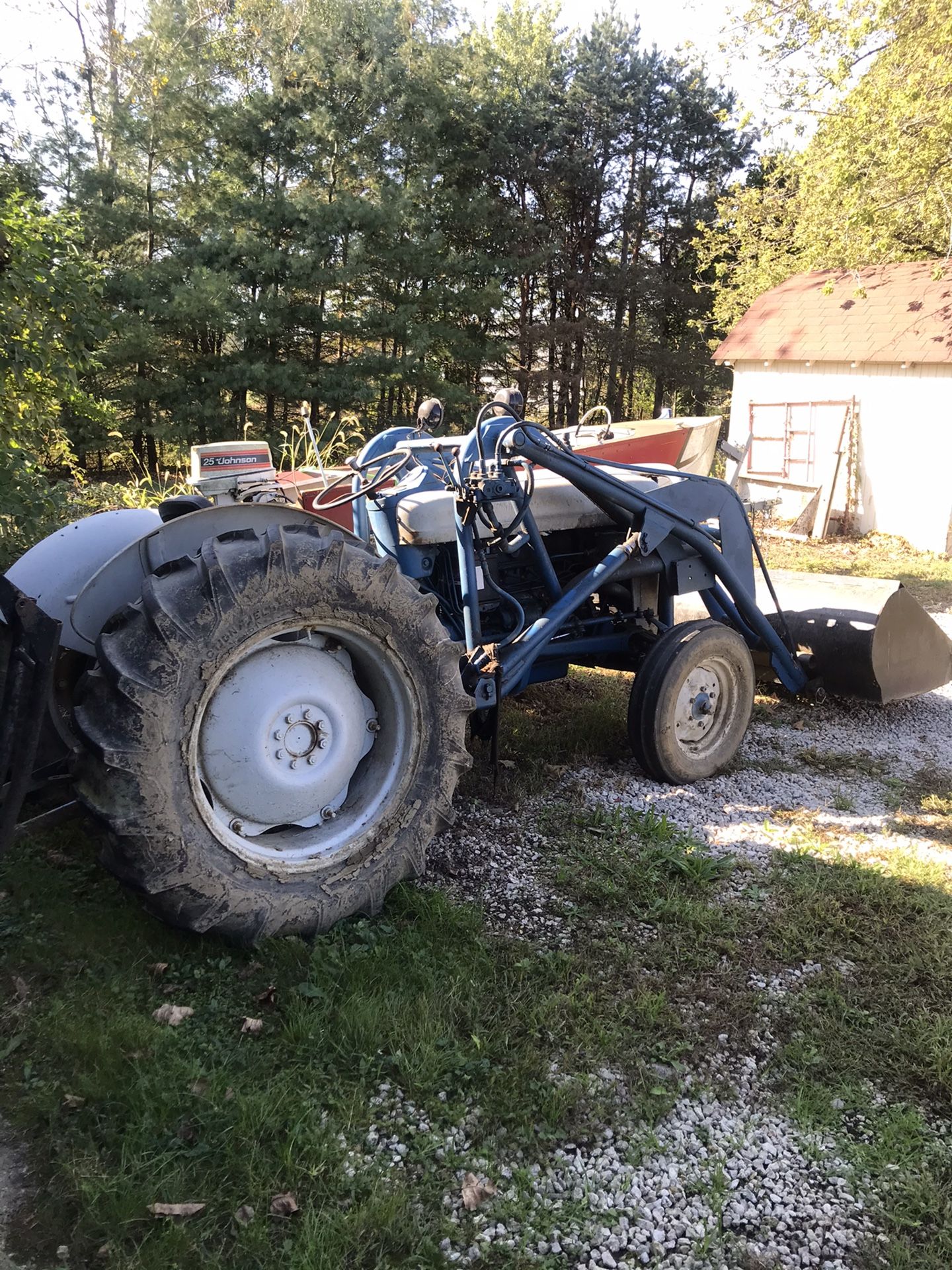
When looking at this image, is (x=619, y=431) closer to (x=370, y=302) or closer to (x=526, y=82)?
(x=370, y=302)

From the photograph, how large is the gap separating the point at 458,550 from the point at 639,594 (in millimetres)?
1307

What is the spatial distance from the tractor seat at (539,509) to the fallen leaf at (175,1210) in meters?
2.57

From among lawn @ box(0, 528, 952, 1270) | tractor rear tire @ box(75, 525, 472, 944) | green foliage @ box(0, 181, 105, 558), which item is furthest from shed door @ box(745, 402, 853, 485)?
tractor rear tire @ box(75, 525, 472, 944)

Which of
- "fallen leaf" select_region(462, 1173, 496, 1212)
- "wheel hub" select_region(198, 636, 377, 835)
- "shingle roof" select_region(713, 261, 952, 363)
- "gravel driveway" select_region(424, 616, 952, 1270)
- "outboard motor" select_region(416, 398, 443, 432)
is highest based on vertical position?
"shingle roof" select_region(713, 261, 952, 363)

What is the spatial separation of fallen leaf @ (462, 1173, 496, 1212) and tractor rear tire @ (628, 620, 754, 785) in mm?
2449

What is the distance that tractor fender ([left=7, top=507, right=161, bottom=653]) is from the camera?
3.10 metres

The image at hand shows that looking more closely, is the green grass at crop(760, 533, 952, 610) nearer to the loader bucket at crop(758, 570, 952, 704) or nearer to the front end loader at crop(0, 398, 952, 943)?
the loader bucket at crop(758, 570, 952, 704)

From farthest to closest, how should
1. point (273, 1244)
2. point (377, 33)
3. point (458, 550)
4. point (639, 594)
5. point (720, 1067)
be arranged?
point (377, 33) → point (639, 594) → point (458, 550) → point (720, 1067) → point (273, 1244)

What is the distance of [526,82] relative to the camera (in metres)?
21.5

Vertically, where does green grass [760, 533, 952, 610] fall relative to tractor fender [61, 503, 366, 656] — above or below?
below

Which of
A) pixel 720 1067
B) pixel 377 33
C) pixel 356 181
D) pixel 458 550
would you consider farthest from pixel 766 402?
pixel 720 1067

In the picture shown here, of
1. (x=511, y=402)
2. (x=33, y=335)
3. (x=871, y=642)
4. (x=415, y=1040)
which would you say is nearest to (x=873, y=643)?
(x=871, y=642)

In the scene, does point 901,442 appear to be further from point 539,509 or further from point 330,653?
point 330,653

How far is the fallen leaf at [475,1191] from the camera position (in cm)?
209
